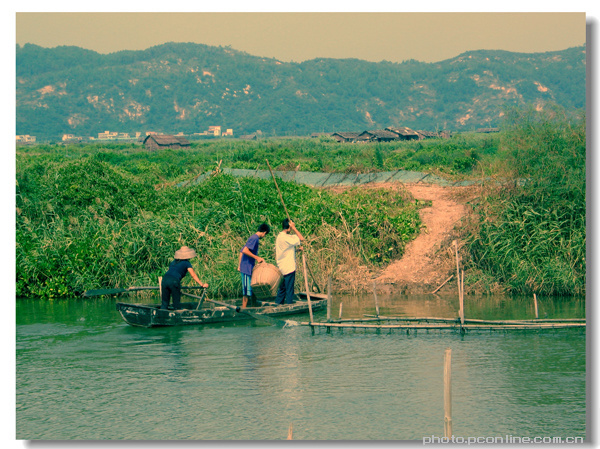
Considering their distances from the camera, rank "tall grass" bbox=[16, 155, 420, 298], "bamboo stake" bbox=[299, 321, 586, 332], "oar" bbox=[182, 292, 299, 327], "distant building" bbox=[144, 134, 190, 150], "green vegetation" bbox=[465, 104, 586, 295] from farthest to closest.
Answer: "distant building" bbox=[144, 134, 190, 150], "tall grass" bbox=[16, 155, 420, 298], "green vegetation" bbox=[465, 104, 586, 295], "oar" bbox=[182, 292, 299, 327], "bamboo stake" bbox=[299, 321, 586, 332]

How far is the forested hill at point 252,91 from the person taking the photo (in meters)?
51.6

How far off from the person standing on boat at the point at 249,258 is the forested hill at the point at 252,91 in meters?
39.0

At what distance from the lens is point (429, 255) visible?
15.1 meters

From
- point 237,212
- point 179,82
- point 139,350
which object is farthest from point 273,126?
point 139,350

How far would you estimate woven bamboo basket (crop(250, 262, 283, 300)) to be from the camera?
1232cm

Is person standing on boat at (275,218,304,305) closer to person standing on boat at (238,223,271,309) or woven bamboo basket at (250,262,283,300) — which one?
person standing on boat at (238,223,271,309)

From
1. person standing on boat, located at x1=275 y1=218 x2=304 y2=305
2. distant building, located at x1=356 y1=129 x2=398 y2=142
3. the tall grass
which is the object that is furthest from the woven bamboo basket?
distant building, located at x1=356 y1=129 x2=398 y2=142

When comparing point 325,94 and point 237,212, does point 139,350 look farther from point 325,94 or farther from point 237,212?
point 325,94

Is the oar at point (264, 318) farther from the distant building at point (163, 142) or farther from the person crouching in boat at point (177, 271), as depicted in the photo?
the distant building at point (163, 142)

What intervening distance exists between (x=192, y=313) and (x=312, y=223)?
5224mm

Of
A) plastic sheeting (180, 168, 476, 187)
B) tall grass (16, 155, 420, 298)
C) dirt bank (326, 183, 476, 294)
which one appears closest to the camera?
dirt bank (326, 183, 476, 294)

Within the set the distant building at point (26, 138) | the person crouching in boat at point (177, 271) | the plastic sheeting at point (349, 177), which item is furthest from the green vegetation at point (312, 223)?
the distant building at point (26, 138)

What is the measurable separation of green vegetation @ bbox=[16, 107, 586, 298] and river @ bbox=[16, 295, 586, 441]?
99.4 inches

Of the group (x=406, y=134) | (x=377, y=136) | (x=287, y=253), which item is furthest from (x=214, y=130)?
(x=287, y=253)
